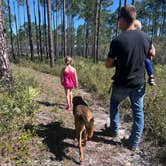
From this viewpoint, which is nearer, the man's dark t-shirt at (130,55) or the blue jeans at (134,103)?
the man's dark t-shirt at (130,55)

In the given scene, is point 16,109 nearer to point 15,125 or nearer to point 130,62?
point 15,125

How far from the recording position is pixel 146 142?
4711mm

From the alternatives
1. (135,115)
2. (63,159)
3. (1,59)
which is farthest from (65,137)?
(1,59)

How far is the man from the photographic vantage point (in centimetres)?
378

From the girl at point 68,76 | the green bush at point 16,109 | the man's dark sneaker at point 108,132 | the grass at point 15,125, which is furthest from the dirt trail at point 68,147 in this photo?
the girl at point 68,76

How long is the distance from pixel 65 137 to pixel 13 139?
1023 millimetres

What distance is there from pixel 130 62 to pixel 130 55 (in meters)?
0.12

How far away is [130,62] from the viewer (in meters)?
3.88

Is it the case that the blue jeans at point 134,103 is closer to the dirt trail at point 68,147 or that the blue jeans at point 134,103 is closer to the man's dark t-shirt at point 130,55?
the man's dark t-shirt at point 130,55

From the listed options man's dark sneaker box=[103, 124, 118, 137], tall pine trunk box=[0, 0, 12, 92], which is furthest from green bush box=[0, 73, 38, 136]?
man's dark sneaker box=[103, 124, 118, 137]

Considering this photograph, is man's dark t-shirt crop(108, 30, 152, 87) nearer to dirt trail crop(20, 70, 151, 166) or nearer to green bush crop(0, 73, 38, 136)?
dirt trail crop(20, 70, 151, 166)

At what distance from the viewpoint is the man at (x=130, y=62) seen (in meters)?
3.78

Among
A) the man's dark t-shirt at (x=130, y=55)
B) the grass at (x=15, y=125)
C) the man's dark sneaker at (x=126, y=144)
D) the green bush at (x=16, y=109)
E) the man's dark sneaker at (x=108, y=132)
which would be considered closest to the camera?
the man's dark t-shirt at (x=130, y=55)

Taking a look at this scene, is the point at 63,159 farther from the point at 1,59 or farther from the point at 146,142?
the point at 1,59
